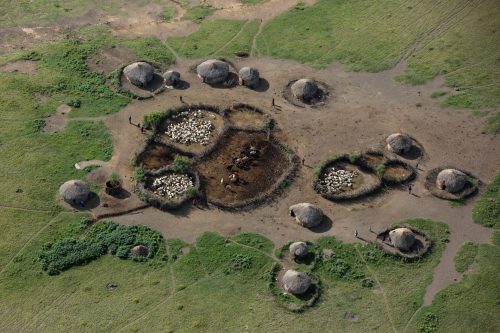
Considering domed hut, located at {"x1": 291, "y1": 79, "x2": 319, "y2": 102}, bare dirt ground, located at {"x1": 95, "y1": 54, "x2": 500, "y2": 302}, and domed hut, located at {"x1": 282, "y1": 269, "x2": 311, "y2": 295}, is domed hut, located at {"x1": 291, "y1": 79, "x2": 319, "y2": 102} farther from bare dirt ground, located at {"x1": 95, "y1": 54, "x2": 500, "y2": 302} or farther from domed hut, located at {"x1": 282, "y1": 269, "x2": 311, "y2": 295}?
domed hut, located at {"x1": 282, "y1": 269, "x2": 311, "y2": 295}

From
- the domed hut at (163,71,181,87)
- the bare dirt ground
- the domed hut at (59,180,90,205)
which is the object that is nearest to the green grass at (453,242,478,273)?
the bare dirt ground

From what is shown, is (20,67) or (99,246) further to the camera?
(20,67)

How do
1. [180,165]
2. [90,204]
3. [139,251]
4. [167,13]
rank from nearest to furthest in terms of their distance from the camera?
[139,251]
[90,204]
[180,165]
[167,13]

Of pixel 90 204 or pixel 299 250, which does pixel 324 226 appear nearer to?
pixel 299 250

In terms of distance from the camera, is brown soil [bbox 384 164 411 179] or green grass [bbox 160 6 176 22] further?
green grass [bbox 160 6 176 22]

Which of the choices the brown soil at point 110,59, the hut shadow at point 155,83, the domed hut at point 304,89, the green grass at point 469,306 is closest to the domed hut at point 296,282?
the green grass at point 469,306

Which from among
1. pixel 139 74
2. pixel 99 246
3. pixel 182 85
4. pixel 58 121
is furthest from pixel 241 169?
pixel 58 121

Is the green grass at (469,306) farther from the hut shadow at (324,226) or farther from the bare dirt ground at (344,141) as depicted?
the hut shadow at (324,226)
